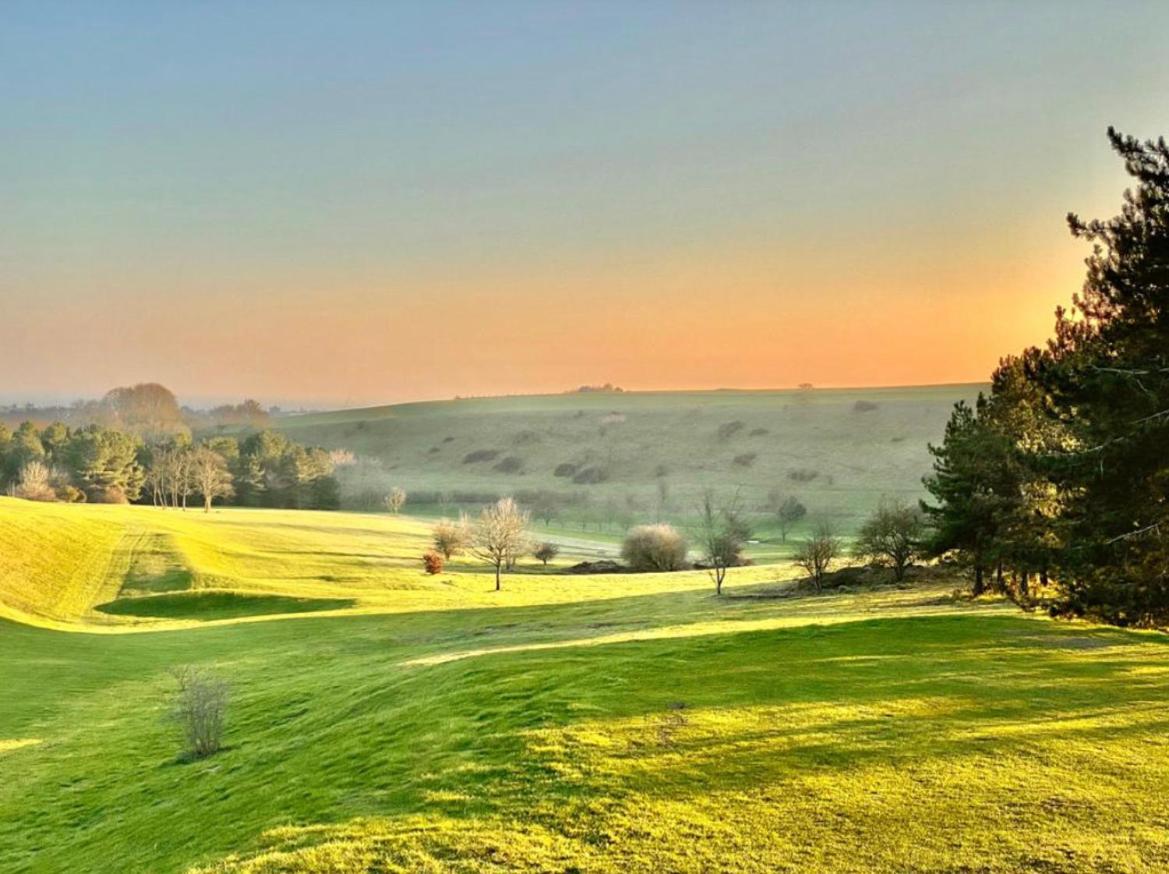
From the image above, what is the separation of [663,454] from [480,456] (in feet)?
133

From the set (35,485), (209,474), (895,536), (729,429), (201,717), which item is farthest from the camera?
(729,429)

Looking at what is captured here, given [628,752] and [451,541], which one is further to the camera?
[451,541]

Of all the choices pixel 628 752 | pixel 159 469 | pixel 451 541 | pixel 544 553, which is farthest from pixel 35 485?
pixel 628 752

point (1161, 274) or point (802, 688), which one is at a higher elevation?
point (1161, 274)

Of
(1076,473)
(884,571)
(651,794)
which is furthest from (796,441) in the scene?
(651,794)

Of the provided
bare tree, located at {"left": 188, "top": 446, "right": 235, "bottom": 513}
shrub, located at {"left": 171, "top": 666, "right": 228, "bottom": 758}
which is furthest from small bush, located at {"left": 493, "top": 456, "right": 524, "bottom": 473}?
shrub, located at {"left": 171, "top": 666, "right": 228, "bottom": 758}

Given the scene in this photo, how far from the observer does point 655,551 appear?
83.8 meters

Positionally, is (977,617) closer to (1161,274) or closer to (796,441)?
(1161,274)

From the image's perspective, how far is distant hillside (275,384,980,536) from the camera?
129750mm

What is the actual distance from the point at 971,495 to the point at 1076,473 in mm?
19182

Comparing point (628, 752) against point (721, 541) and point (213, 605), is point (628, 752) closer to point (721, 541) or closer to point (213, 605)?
point (721, 541)

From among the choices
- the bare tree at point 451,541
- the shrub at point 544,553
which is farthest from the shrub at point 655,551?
the bare tree at point 451,541

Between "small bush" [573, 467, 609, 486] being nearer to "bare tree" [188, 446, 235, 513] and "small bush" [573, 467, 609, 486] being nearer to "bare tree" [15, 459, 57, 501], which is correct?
"bare tree" [188, 446, 235, 513]

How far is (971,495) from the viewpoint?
128 feet
